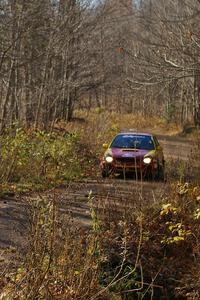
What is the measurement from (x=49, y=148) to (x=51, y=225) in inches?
421

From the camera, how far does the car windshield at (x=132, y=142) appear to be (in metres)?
17.1

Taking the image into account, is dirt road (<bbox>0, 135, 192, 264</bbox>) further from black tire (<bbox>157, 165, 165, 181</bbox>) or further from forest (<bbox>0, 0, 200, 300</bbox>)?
black tire (<bbox>157, 165, 165, 181</bbox>)

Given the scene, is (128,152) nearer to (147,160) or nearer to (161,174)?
(147,160)

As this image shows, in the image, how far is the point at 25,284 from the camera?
547 centimetres

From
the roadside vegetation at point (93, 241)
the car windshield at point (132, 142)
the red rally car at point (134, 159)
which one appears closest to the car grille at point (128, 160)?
the red rally car at point (134, 159)

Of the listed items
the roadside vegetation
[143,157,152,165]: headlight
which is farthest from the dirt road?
[143,157,152,165]: headlight

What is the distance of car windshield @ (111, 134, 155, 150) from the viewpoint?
56.1ft

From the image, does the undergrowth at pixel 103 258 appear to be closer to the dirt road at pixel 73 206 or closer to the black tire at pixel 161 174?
the dirt road at pixel 73 206

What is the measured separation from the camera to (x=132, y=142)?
1728cm

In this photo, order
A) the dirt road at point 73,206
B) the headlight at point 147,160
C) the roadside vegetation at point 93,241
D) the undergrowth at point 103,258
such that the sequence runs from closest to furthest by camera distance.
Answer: the undergrowth at point 103,258 < the roadside vegetation at point 93,241 < the dirt road at point 73,206 < the headlight at point 147,160

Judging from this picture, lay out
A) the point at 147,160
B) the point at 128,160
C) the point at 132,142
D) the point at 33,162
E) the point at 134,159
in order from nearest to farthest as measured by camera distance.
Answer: the point at 33,162, the point at 134,159, the point at 147,160, the point at 128,160, the point at 132,142

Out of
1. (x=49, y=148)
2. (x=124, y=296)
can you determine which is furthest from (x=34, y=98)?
(x=124, y=296)

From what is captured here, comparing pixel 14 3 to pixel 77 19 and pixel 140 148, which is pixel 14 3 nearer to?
pixel 140 148

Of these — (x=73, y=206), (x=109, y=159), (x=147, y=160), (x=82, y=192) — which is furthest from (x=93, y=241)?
(x=109, y=159)
